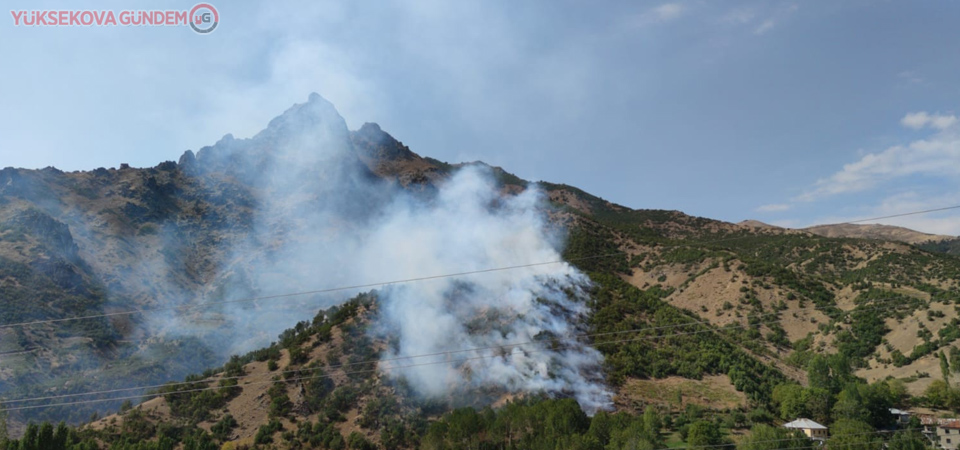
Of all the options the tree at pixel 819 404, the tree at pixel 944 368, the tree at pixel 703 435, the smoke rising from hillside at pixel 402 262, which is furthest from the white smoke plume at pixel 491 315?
the tree at pixel 944 368

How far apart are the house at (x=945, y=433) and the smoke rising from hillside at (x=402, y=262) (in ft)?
99.7

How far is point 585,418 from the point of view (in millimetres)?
52625

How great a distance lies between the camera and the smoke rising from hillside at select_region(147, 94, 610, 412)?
2586 inches

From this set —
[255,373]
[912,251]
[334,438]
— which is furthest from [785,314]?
[255,373]

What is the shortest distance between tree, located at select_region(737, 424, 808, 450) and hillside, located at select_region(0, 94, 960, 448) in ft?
24.2

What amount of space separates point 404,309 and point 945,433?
5987cm

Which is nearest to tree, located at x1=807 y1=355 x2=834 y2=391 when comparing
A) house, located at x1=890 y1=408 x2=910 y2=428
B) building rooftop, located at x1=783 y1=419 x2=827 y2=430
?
house, located at x1=890 y1=408 x2=910 y2=428

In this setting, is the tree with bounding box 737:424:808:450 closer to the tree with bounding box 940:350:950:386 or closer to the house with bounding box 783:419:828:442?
the house with bounding box 783:419:828:442

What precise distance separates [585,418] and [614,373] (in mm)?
14057

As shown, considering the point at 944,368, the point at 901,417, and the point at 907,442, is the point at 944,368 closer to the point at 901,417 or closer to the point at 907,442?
the point at 901,417

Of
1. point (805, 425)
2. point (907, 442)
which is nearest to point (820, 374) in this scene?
point (805, 425)

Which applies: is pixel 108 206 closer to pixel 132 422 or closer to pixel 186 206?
pixel 186 206

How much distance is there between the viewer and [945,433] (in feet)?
175

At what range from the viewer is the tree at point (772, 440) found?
45000 millimetres
